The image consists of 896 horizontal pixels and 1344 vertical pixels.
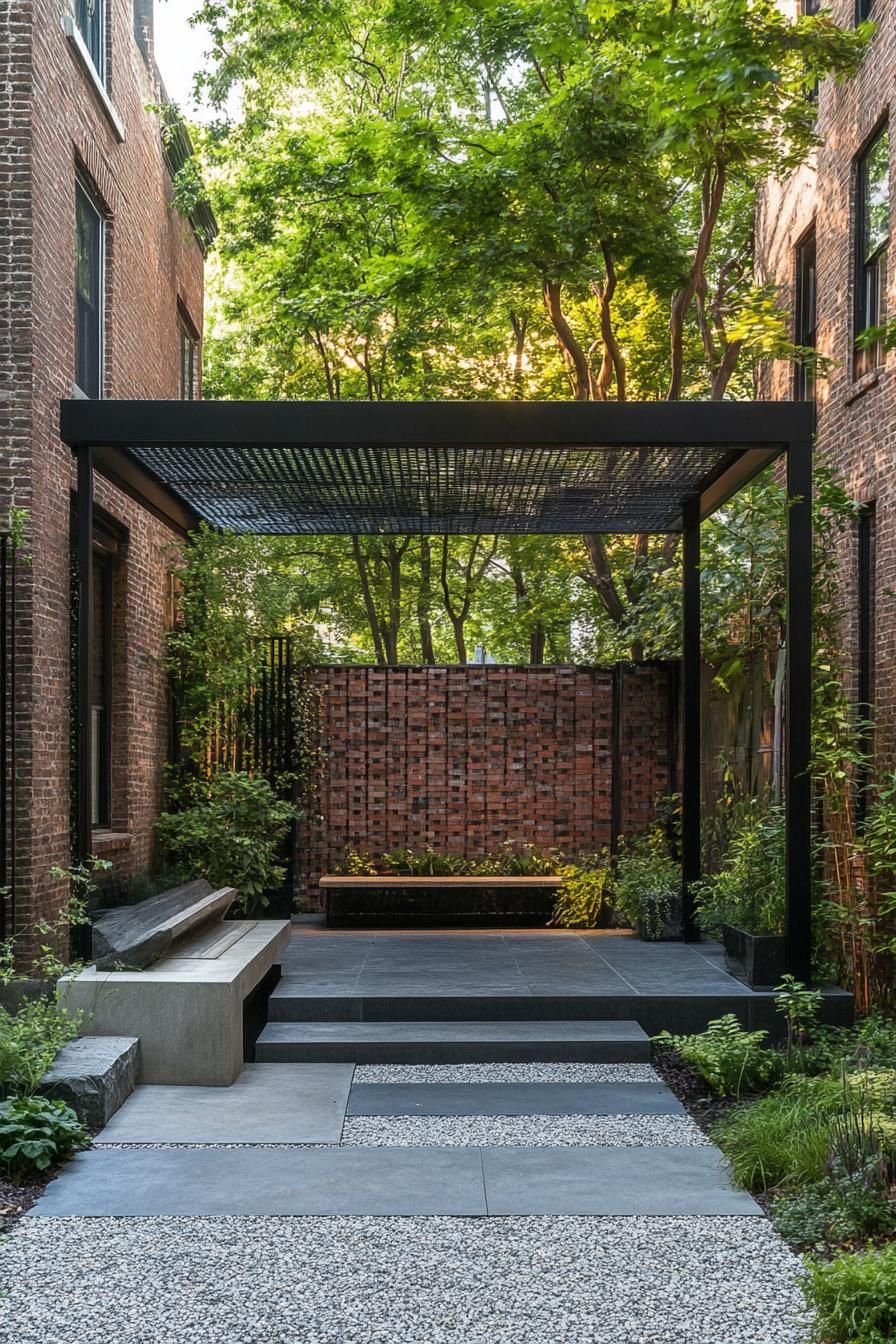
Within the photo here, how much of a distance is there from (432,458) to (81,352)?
288 centimetres

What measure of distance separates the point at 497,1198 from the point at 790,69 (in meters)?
9.49

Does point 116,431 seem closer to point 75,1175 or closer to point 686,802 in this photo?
point 75,1175

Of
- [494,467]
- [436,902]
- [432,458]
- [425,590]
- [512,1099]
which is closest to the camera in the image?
[512,1099]

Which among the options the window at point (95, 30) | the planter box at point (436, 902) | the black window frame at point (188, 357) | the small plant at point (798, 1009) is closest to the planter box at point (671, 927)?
the planter box at point (436, 902)

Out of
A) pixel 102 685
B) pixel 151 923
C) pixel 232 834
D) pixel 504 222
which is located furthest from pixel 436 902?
pixel 504 222

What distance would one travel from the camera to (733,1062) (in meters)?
6.53

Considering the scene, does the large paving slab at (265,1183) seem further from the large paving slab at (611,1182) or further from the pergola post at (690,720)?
the pergola post at (690,720)

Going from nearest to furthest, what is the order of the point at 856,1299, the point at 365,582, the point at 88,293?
the point at 856,1299 → the point at 88,293 → the point at 365,582

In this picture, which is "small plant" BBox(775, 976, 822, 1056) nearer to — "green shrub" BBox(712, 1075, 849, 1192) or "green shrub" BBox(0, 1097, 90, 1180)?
"green shrub" BBox(712, 1075, 849, 1192)

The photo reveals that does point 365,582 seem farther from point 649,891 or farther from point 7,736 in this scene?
point 7,736

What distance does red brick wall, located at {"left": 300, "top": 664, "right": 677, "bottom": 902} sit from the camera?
40.1 feet

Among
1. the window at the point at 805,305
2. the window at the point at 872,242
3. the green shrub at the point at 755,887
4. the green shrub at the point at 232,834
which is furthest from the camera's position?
the window at the point at 805,305

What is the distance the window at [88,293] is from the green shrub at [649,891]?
5437 millimetres

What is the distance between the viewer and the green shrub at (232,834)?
34.2ft
